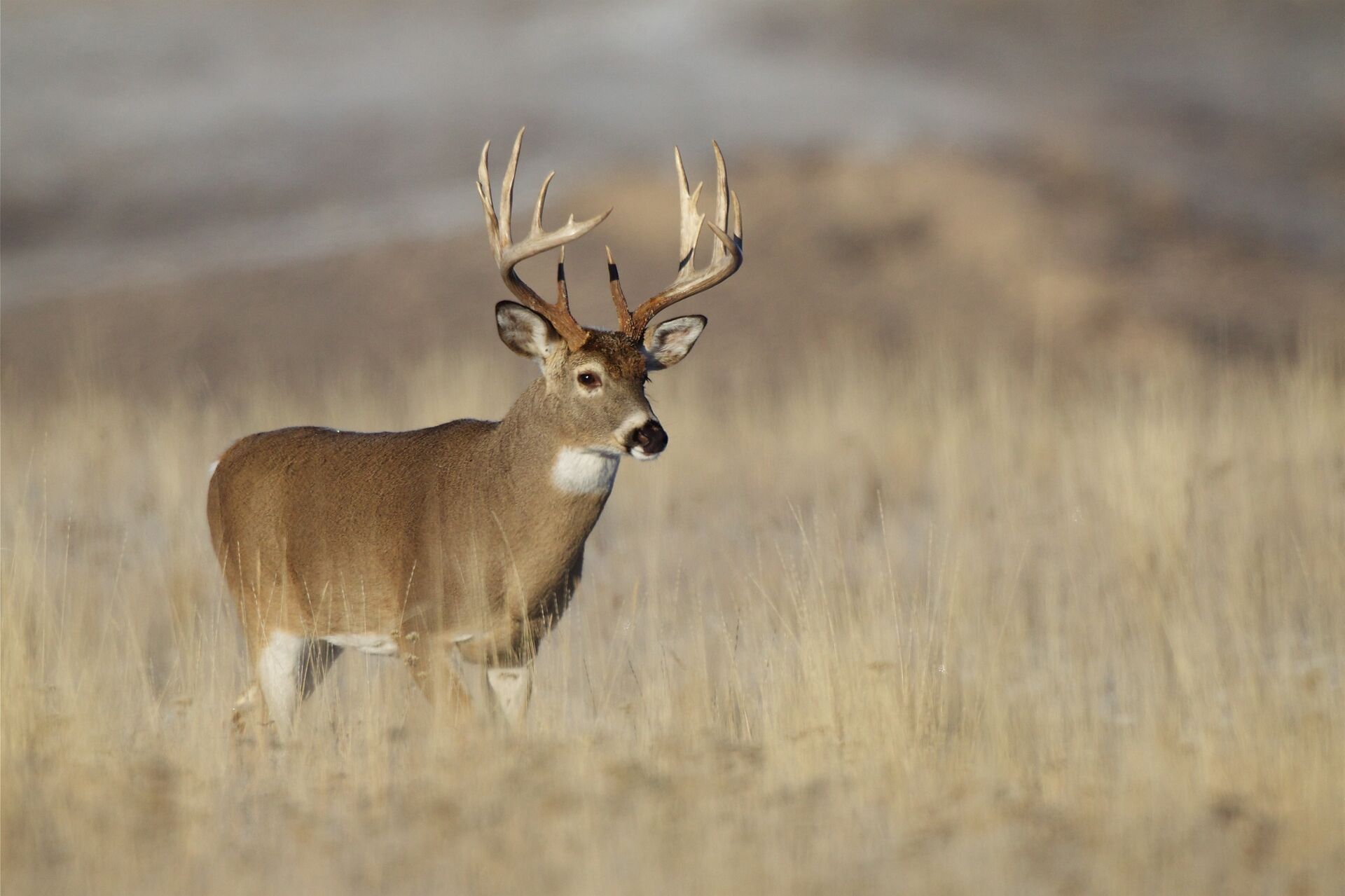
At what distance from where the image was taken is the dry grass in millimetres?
4895

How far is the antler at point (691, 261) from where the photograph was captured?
675cm

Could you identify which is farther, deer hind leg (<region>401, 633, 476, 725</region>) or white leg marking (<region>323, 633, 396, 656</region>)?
white leg marking (<region>323, 633, 396, 656</region>)

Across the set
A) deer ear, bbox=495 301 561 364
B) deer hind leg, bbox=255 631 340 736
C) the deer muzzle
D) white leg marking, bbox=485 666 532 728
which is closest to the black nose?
the deer muzzle

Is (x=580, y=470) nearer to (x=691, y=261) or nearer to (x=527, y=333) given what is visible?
(x=527, y=333)

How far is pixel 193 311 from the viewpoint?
20531 mm

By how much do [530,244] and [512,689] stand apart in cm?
175

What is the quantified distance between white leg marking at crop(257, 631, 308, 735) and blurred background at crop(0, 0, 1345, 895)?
199 millimetres

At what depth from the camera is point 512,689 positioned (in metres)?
6.46

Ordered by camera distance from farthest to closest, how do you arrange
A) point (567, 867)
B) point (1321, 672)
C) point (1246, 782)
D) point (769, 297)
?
point (769, 297) < point (1321, 672) < point (1246, 782) < point (567, 867)

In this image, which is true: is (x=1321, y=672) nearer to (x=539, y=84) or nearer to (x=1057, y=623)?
(x=1057, y=623)

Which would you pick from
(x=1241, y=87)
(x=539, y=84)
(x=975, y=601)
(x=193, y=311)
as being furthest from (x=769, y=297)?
(x=539, y=84)

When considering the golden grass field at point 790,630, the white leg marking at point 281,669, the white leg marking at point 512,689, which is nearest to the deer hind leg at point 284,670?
the white leg marking at point 281,669

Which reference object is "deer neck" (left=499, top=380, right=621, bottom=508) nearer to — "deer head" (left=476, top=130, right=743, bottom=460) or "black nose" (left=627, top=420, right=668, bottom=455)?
"deer head" (left=476, top=130, right=743, bottom=460)

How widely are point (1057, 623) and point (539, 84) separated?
41.9 m
